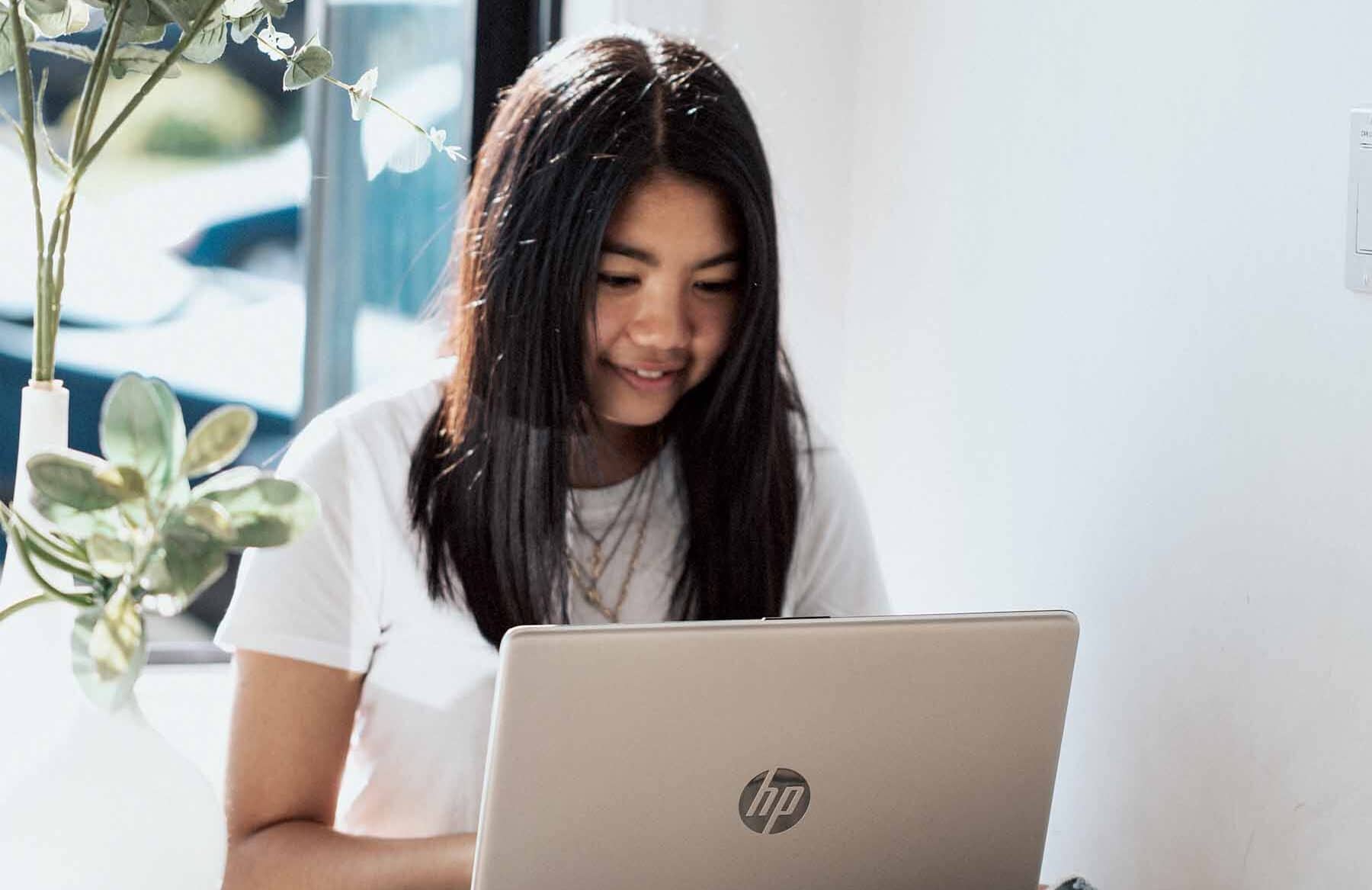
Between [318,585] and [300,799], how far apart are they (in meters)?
0.18

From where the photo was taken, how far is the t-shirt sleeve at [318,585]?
121cm

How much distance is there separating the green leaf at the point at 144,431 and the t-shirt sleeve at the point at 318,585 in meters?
0.57

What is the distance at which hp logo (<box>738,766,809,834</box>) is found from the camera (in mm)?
869

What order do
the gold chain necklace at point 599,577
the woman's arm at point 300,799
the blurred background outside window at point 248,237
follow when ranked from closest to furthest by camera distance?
the woman's arm at point 300,799 → the gold chain necklace at point 599,577 → the blurred background outside window at point 248,237

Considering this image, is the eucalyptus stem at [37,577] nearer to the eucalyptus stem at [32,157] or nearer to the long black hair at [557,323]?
the eucalyptus stem at [32,157]

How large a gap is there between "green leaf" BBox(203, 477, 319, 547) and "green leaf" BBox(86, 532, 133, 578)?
0.13 ft

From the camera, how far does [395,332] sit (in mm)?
2695

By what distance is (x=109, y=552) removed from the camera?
0.60 metres

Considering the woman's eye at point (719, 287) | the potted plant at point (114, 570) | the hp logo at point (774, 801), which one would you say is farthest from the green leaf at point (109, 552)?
the woman's eye at point (719, 287)

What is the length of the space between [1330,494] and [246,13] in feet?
2.68

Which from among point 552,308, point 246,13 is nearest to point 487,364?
point 552,308

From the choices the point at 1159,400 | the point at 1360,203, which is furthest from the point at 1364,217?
the point at 1159,400

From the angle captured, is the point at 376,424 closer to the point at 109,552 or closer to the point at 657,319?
the point at 657,319

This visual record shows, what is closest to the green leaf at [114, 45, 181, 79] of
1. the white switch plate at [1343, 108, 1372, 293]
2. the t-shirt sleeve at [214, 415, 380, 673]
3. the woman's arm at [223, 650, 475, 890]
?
the t-shirt sleeve at [214, 415, 380, 673]
